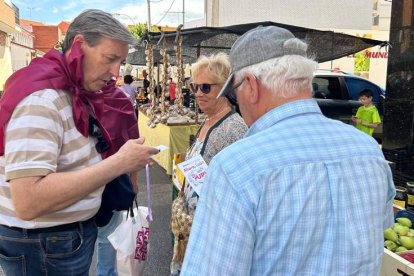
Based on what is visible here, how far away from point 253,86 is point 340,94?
8775 mm

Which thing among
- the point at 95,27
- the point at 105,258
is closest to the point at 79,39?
the point at 95,27

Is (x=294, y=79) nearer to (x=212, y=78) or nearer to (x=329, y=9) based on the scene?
(x=212, y=78)

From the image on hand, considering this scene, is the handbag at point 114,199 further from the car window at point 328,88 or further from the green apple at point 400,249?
→ the car window at point 328,88

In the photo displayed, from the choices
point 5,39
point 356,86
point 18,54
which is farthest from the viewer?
point 18,54

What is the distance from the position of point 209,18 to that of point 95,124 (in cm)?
1137

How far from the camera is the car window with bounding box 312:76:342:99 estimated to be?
913cm

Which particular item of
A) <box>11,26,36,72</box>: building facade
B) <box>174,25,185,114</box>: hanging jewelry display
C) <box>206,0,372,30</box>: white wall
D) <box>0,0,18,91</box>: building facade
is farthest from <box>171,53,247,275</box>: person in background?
<box>11,26,36,72</box>: building facade

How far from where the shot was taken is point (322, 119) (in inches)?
41.1

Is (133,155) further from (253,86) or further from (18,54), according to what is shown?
(18,54)

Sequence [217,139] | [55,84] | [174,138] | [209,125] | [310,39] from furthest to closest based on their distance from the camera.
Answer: [174,138] → [310,39] → [209,125] → [217,139] → [55,84]

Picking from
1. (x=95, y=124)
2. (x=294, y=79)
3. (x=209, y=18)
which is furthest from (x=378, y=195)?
(x=209, y=18)

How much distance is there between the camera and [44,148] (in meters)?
1.35

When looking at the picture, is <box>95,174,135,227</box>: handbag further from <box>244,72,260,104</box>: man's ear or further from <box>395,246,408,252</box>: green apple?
<box>395,246,408,252</box>: green apple

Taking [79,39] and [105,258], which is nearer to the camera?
[79,39]
